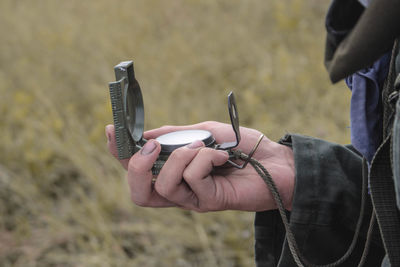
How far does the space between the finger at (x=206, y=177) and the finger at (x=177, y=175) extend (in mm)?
14

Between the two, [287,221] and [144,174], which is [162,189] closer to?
[144,174]

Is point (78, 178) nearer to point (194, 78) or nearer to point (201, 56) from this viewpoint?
point (194, 78)

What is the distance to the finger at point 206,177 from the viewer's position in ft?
2.95

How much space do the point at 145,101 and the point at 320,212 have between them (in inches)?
76.0

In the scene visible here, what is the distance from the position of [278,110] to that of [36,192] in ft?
4.56

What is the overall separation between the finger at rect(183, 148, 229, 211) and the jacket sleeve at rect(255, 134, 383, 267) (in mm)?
170

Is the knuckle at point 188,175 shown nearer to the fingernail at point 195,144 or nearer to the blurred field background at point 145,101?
the fingernail at point 195,144

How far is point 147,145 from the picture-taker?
92cm

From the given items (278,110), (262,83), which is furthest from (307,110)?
(262,83)

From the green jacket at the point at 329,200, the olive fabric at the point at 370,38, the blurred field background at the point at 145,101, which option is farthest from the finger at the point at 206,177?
the blurred field background at the point at 145,101

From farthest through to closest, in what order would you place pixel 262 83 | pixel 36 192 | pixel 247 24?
pixel 247 24, pixel 262 83, pixel 36 192

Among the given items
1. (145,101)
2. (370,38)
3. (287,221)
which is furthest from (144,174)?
(145,101)

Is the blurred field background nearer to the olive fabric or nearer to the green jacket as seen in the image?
the green jacket

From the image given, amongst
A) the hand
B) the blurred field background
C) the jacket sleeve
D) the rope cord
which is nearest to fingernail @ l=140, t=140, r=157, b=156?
the hand
